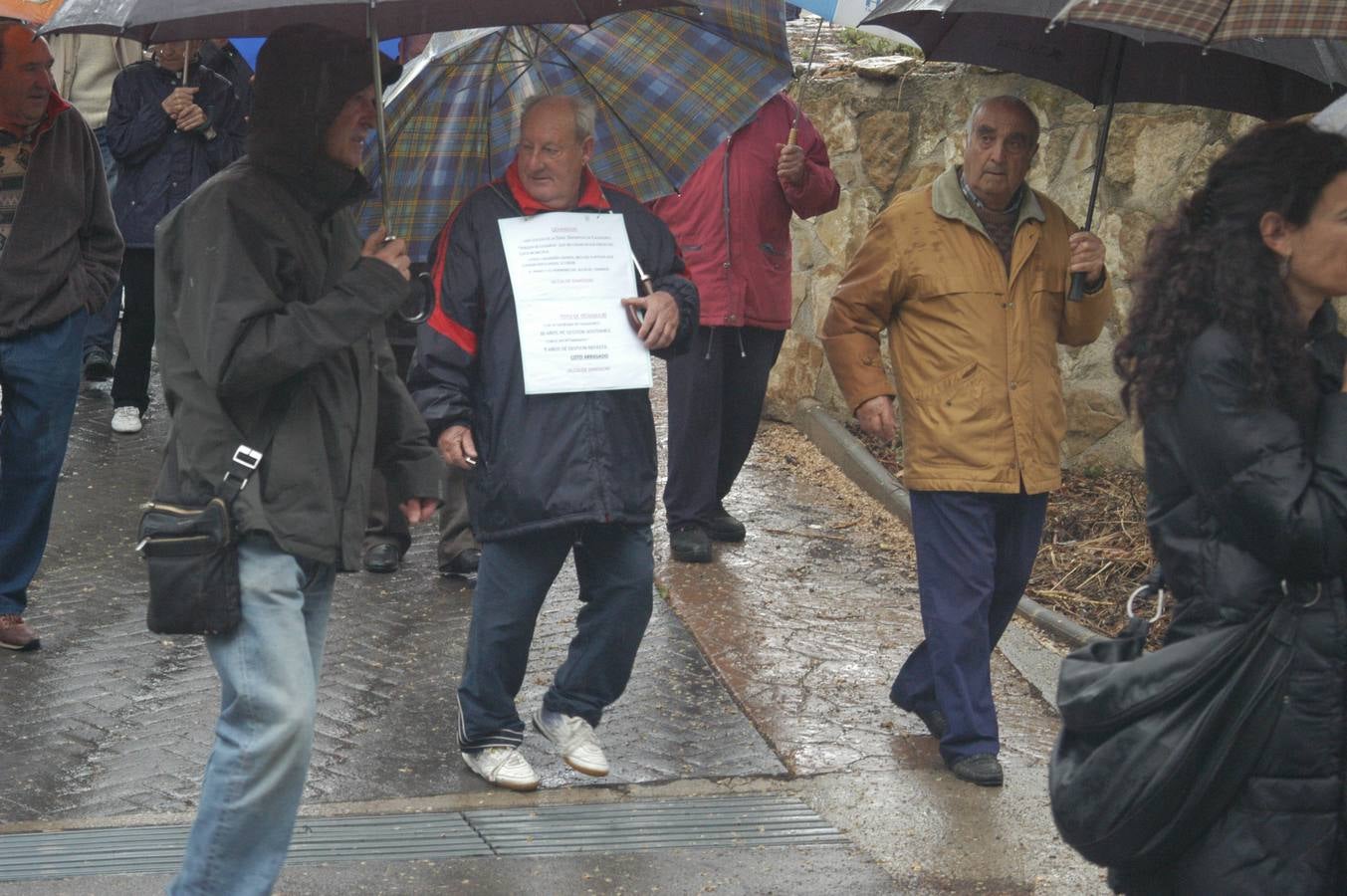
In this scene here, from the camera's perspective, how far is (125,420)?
28.8 ft

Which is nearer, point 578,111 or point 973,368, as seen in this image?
point 578,111

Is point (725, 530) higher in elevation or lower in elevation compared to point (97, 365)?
lower

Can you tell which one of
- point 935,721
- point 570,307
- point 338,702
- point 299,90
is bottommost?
point 338,702

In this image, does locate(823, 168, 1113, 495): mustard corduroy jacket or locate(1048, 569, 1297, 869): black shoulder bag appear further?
locate(823, 168, 1113, 495): mustard corduroy jacket

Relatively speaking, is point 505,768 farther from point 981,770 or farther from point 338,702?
point 981,770

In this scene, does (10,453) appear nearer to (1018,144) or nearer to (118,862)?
(118,862)

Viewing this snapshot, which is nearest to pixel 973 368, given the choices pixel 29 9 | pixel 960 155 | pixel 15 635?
pixel 29 9

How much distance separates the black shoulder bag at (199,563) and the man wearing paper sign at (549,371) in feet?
3.86

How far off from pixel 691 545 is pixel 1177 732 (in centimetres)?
426

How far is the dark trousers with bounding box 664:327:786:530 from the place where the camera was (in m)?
7.06

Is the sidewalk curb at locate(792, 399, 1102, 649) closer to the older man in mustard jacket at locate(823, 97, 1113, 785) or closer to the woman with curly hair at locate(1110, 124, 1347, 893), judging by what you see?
the older man in mustard jacket at locate(823, 97, 1113, 785)

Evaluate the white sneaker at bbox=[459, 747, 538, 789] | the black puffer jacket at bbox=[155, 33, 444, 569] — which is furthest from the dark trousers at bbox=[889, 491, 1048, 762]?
the black puffer jacket at bbox=[155, 33, 444, 569]

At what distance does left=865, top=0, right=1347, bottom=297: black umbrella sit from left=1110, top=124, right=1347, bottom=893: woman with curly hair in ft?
6.09

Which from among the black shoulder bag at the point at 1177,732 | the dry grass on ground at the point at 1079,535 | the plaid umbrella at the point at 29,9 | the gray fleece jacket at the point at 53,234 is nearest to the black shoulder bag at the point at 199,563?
the plaid umbrella at the point at 29,9
